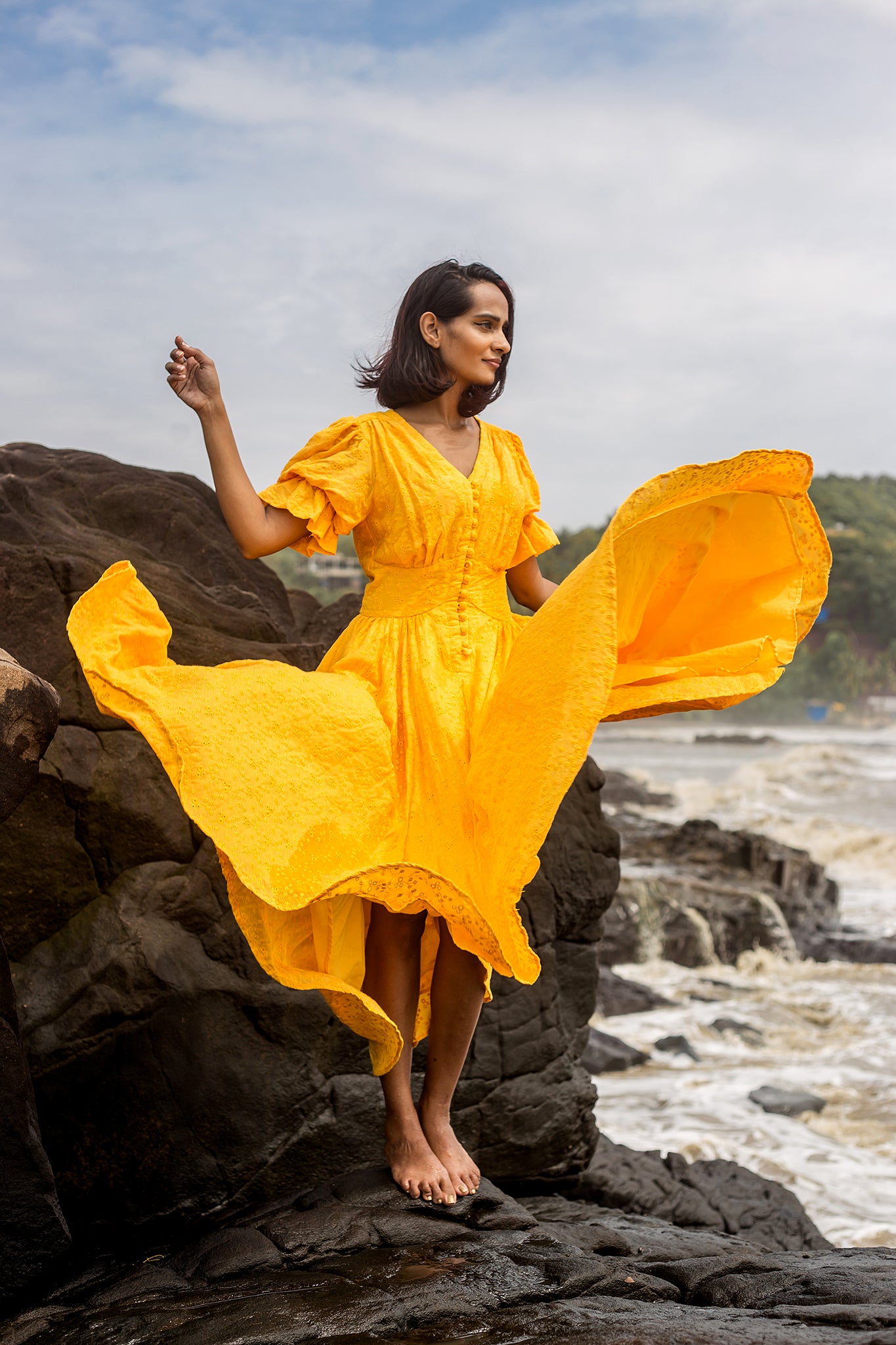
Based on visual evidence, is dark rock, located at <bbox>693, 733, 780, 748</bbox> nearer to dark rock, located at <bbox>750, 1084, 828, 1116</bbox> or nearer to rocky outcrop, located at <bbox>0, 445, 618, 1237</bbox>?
dark rock, located at <bbox>750, 1084, 828, 1116</bbox>

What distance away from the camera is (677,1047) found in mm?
7551

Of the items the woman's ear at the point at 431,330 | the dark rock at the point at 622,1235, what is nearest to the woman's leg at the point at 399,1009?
the dark rock at the point at 622,1235

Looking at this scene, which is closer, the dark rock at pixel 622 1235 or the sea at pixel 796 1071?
the dark rock at pixel 622 1235

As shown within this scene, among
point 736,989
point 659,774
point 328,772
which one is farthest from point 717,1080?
point 659,774

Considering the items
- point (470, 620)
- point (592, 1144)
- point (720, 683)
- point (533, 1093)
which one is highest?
point (470, 620)

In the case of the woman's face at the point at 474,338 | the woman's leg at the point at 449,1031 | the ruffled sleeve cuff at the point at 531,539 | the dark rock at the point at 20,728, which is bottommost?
the woman's leg at the point at 449,1031

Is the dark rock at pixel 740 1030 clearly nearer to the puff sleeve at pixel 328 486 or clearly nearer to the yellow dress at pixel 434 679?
the yellow dress at pixel 434 679

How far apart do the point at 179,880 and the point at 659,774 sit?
96.8 ft

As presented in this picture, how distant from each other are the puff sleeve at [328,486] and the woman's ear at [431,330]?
31cm

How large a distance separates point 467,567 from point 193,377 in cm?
85

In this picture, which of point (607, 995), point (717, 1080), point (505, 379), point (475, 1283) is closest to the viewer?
point (475, 1283)

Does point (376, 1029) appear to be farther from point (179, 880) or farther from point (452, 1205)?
point (179, 880)

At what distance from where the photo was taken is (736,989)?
8.98m

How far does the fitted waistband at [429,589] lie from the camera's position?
9.83 ft
